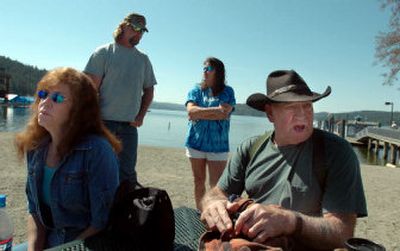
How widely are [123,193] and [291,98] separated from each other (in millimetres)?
1134

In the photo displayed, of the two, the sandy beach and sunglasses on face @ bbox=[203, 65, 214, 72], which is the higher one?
sunglasses on face @ bbox=[203, 65, 214, 72]

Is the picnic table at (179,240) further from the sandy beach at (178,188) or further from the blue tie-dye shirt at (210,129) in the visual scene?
the blue tie-dye shirt at (210,129)

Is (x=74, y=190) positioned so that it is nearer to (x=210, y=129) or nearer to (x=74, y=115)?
(x=74, y=115)

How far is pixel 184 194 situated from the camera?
7.55m

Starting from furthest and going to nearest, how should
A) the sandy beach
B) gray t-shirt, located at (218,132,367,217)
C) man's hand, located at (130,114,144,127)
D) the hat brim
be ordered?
the sandy beach, man's hand, located at (130,114,144,127), the hat brim, gray t-shirt, located at (218,132,367,217)

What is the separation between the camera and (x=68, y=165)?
2.42m

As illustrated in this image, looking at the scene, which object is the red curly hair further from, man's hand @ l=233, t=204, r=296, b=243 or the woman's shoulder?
man's hand @ l=233, t=204, r=296, b=243

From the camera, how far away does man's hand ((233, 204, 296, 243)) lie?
167 cm

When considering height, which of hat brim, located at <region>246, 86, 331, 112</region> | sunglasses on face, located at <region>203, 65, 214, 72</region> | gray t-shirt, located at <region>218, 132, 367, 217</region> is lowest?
gray t-shirt, located at <region>218, 132, 367, 217</region>

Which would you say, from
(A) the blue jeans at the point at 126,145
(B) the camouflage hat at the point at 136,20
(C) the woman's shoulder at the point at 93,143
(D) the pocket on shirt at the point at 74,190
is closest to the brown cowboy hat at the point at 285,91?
(C) the woman's shoulder at the point at 93,143

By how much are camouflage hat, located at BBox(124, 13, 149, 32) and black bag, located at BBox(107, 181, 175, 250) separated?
8.79 feet

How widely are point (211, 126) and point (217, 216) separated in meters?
2.74

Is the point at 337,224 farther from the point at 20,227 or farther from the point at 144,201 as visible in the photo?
the point at 20,227

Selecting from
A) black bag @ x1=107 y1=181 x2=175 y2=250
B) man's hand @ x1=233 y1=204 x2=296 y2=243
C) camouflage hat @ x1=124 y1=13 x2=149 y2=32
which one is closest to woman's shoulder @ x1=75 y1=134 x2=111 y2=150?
black bag @ x1=107 y1=181 x2=175 y2=250
